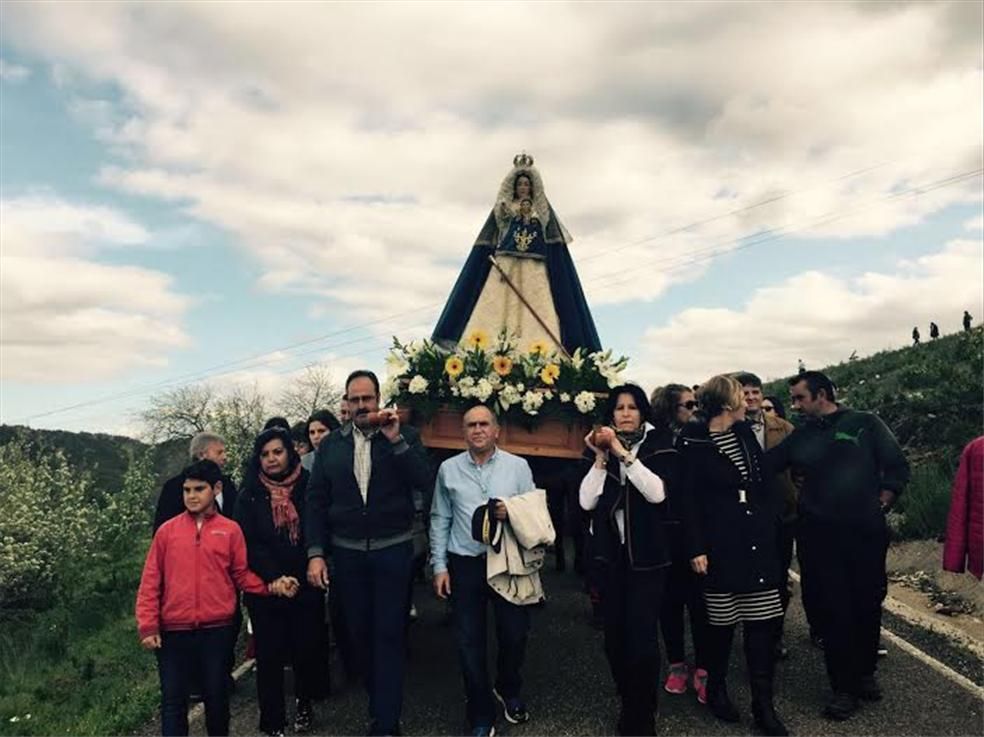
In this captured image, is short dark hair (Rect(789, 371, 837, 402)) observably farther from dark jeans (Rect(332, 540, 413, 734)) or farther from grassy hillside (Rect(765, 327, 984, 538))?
grassy hillside (Rect(765, 327, 984, 538))

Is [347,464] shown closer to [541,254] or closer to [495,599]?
[495,599]

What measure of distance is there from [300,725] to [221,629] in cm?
103

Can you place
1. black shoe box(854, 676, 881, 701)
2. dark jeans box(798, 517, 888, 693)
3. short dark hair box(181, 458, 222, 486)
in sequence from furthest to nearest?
black shoe box(854, 676, 881, 701), dark jeans box(798, 517, 888, 693), short dark hair box(181, 458, 222, 486)

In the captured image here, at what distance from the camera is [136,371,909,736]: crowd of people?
4.59m

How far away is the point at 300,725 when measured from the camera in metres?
5.06

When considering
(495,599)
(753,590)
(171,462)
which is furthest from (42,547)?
(171,462)

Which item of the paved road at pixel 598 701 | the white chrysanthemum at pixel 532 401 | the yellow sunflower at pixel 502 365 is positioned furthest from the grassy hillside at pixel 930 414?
the yellow sunflower at pixel 502 365

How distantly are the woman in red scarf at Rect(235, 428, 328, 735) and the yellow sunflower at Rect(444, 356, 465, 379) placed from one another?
1.29 meters

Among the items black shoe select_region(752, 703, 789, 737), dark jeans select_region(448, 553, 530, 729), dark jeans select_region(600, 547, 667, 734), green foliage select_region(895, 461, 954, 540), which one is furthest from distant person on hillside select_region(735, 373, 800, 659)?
green foliage select_region(895, 461, 954, 540)

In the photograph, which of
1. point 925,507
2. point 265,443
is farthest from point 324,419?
point 925,507

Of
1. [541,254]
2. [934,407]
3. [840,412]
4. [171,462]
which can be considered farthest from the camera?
[171,462]

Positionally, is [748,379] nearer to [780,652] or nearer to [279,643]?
[780,652]

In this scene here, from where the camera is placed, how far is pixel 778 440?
20.8ft

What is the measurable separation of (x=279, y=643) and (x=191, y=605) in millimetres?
777
